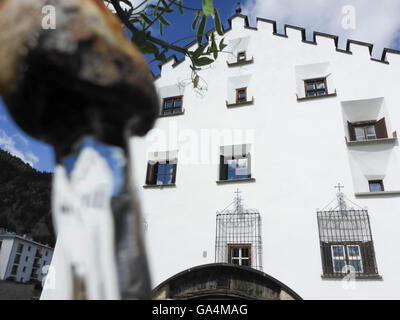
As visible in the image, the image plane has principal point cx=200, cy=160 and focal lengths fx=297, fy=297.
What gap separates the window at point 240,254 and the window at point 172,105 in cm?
554

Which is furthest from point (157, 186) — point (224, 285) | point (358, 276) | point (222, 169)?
point (358, 276)

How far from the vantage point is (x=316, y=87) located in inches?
394

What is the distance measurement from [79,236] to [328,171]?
8.66 metres

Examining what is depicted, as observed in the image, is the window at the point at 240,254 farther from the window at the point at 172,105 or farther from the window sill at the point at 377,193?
the window at the point at 172,105

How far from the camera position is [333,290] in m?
6.82

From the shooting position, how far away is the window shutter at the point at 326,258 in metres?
7.10

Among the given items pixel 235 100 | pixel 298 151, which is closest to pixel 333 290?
pixel 298 151

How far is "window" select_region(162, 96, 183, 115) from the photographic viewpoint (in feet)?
37.2

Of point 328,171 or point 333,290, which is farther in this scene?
point 328,171

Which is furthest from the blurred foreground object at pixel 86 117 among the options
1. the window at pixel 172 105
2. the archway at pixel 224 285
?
the window at pixel 172 105

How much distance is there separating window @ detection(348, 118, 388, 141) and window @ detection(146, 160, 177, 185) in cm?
578

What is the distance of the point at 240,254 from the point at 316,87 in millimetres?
6086

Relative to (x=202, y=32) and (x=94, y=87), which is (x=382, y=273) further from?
(x=94, y=87)

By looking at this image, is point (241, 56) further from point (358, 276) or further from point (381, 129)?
point (358, 276)
